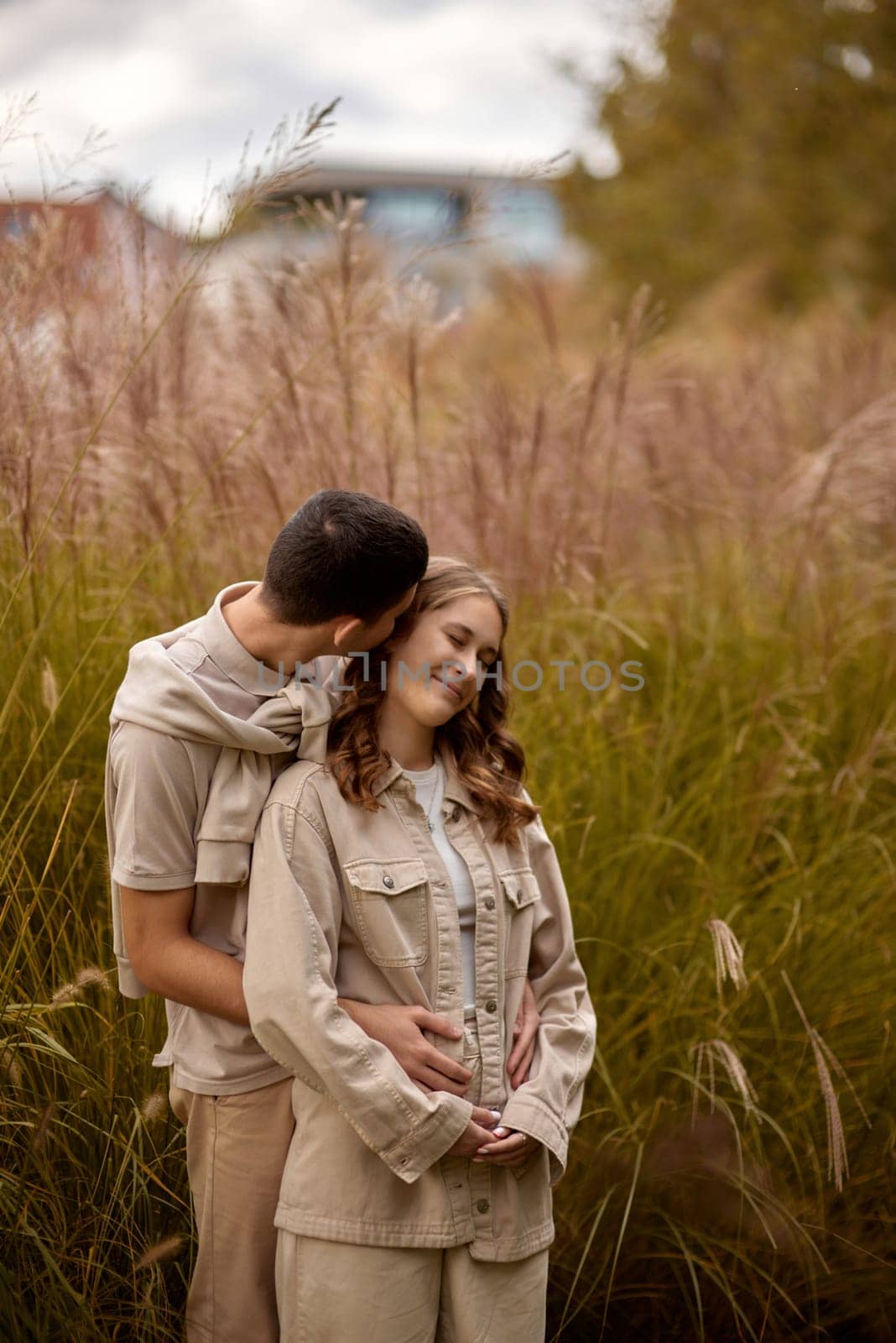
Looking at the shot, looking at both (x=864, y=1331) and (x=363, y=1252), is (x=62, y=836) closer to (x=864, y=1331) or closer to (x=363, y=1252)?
(x=363, y=1252)

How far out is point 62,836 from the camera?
218cm

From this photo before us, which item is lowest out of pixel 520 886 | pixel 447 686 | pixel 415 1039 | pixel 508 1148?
pixel 508 1148

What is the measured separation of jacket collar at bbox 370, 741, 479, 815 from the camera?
1781mm

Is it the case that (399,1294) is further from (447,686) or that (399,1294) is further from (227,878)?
(447,686)

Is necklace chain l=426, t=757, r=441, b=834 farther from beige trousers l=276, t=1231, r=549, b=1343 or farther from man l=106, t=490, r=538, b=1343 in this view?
beige trousers l=276, t=1231, r=549, b=1343

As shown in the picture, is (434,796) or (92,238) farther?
(92,238)

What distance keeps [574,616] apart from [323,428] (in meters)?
0.80

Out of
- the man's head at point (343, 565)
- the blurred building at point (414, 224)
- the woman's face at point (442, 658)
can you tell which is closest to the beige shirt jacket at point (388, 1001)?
the woman's face at point (442, 658)

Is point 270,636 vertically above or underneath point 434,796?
above

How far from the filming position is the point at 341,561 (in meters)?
1.64

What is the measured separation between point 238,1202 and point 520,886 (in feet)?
2.00

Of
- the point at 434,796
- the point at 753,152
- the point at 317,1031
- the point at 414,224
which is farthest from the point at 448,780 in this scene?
the point at 753,152

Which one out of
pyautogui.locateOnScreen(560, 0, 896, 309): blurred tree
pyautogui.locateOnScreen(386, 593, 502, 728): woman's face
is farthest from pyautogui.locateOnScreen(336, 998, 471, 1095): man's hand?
pyautogui.locateOnScreen(560, 0, 896, 309): blurred tree

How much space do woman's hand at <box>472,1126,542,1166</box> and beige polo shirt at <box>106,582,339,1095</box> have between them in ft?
1.02
